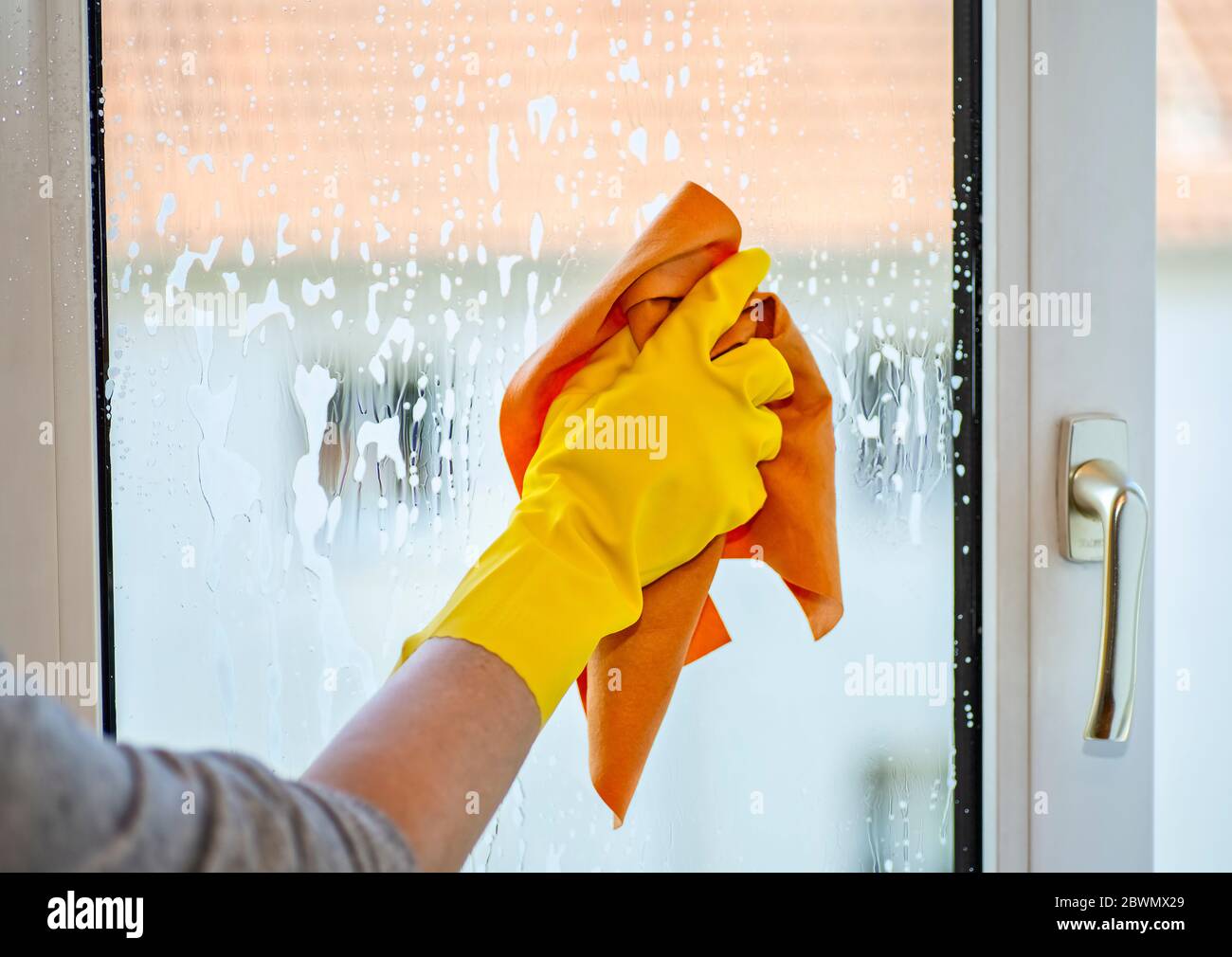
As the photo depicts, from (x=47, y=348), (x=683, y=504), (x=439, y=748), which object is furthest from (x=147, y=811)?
(x=47, y=348)

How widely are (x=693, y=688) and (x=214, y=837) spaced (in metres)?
0.46

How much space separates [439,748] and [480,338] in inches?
14.0

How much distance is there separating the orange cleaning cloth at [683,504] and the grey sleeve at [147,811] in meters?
0.28

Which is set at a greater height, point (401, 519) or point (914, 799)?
point (401, 519)

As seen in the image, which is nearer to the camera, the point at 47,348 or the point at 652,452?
the point at 652,452

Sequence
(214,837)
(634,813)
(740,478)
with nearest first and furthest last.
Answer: (214,837), (740,478), (634,813)

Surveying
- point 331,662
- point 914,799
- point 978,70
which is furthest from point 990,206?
point 331,662

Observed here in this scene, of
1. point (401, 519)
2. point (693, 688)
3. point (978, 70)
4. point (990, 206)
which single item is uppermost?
point (978, 70)

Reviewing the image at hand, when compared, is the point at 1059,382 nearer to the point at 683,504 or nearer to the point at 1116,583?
the point at 1116,583

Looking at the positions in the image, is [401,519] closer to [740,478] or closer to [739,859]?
[740,478]

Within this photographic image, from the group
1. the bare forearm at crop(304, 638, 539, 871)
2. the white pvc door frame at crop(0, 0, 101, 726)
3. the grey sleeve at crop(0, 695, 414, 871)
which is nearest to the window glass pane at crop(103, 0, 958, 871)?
the white pvc door frame at crop(0, 0, 101, 726)

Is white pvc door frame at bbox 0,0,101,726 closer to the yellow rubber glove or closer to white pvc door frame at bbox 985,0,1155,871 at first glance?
the yellow rubber glove

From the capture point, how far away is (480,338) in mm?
717

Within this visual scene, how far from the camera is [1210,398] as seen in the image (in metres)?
0.72
